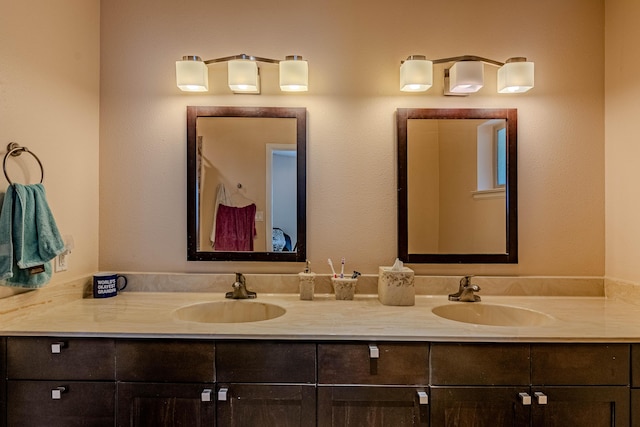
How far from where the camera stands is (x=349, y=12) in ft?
6.42

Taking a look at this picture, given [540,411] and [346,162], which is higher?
[346,162]

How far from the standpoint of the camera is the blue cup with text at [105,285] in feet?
6.01

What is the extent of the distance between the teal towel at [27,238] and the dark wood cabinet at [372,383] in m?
1.14

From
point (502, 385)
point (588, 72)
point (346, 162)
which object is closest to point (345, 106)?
point (346, 162)

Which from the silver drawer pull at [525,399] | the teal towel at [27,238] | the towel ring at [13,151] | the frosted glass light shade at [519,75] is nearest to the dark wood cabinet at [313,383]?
the silver drawer pull at [525,399]

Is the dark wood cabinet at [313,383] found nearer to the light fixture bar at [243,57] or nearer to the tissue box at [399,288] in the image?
the tissue box at [399,288]

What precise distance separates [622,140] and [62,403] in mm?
2652

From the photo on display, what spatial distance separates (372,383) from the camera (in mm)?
1349

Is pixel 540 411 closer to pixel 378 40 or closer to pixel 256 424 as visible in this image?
pixel 256 424

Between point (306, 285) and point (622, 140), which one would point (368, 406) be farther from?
point (622, 140)

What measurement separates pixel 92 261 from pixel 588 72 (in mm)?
2734

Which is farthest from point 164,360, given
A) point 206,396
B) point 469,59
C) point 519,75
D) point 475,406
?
point 519,75

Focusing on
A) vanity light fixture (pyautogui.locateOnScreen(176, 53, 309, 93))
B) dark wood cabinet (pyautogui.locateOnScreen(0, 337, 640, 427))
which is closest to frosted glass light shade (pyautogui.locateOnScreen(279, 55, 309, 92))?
vanity light fixture (pyautogui.locateOnScreen(176, 53, 309, 93))

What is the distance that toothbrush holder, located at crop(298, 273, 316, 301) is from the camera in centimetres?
181
